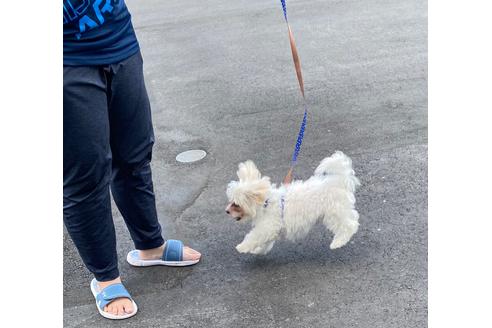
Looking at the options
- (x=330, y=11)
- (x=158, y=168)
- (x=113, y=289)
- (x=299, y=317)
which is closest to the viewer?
(x=299, y=317)

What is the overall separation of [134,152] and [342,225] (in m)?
1.15

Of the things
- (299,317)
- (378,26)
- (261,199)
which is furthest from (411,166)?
(378,26)

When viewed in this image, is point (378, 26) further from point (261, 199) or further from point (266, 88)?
point (261, 199)

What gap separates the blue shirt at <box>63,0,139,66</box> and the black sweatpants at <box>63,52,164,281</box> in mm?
45

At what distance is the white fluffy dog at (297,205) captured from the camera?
3168mm

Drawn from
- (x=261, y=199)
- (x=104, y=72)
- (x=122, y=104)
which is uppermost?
(x=104, y=72)

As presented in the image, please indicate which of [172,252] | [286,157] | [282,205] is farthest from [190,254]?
[286,157]

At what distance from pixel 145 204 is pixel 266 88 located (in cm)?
307

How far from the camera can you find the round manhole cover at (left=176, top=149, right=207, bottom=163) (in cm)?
472

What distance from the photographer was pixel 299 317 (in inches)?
114

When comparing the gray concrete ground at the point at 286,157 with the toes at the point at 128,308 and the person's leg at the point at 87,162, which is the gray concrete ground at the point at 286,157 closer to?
the toes at the point at 128,308

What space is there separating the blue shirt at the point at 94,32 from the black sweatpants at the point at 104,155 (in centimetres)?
4

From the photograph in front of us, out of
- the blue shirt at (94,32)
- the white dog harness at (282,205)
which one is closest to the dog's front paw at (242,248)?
the white dog harness at (282,205)

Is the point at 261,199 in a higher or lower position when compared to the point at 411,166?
higher
